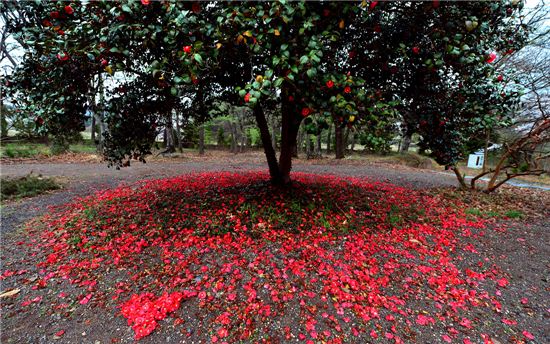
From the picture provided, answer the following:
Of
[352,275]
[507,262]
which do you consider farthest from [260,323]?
[507,262]

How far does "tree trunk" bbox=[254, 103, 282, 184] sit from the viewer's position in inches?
193

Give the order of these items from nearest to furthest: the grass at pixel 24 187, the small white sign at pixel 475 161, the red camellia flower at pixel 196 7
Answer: the red camellia flower at pixel 196 7
the grass at pixel 24 187
the small white sign at pixel 475 161

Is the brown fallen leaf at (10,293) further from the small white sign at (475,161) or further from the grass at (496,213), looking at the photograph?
the small white sign at (475,161)

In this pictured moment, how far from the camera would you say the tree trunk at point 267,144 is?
490 centimetres

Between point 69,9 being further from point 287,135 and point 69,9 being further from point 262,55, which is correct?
point 287,135

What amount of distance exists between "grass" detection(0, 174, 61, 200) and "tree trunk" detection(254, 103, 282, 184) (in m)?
6.00

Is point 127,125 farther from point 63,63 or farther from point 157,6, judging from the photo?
point 157,6

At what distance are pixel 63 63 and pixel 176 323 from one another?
3.28 metres

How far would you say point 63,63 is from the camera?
296 cm

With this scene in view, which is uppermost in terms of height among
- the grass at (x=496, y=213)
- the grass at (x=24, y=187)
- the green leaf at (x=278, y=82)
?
the green leaf at (x=278, y=82)

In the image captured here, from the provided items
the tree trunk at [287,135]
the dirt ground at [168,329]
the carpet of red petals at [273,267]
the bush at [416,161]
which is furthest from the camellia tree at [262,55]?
the bush at [416,161]

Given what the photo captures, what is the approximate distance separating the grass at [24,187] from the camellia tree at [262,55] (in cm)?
379

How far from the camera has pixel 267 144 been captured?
17.4 ft

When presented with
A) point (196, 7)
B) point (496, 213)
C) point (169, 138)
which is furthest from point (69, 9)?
point (169, 138)
